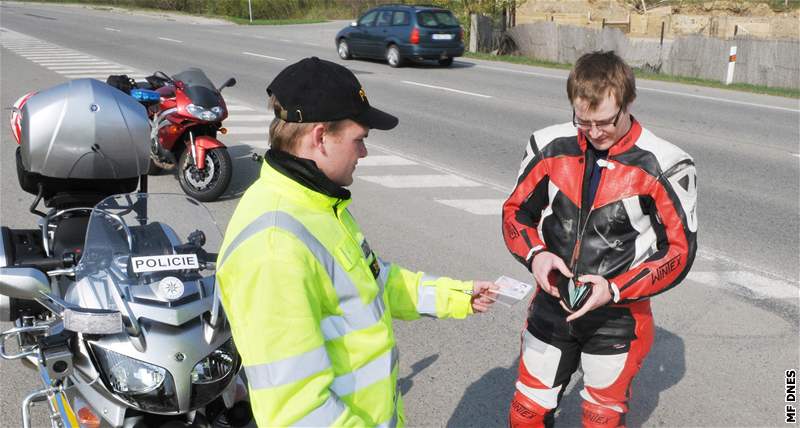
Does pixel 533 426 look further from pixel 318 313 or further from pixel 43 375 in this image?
pixel 43 375

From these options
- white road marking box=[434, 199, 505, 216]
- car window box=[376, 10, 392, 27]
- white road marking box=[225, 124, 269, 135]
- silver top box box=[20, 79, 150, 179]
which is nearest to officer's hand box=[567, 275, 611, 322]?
silver top box box=[20, 79, 150, 179]

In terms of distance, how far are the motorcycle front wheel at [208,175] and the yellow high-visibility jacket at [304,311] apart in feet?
19.4

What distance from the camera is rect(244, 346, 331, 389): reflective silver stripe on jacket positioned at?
1.90 metres

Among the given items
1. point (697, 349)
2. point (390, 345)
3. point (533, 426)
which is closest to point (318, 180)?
point (390, 345)

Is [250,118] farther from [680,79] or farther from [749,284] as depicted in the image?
[680,79]

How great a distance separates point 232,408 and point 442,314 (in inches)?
41.4

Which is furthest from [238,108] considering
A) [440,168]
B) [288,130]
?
[288,130]

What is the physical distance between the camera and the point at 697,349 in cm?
483

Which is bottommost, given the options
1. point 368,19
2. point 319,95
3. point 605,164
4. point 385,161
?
point 385,161

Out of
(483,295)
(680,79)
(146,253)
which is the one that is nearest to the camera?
(483,295)

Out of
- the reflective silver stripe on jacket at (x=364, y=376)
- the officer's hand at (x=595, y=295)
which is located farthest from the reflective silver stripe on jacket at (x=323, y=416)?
the officer's hand at (x=595, y=295)

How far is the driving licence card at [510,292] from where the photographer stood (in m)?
2.64

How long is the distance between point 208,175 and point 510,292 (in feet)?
19.5

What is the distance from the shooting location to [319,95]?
6.77 feet
